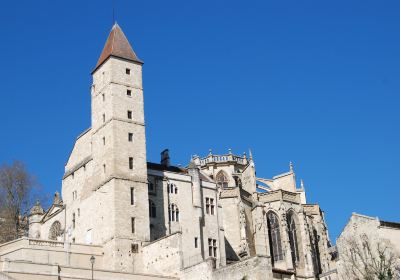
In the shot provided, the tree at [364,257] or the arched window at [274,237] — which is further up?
the arched window at [274,237]

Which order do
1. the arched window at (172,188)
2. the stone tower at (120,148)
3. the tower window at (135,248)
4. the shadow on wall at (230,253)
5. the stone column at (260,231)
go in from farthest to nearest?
1. the stone column at (260,231)
2. the shadow on wall at (230,253)
3. the arched window at (172,188)
4. the stone tower at (120,148)
5. the tower window at (135,248)

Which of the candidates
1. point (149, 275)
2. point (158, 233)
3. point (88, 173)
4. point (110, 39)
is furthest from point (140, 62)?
point (149, 275)

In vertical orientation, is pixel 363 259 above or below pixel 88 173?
below

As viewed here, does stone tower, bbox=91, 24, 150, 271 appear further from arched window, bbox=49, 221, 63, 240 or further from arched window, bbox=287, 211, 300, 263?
arched window, bbox=287, 211, 300, 263

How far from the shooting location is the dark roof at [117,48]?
60438mm

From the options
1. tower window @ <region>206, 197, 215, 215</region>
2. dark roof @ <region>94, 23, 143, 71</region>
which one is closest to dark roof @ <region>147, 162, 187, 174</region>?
tower window @ <region>206, 197, 215, 215</region>

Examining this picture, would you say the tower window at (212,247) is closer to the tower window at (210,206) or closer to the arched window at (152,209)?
the tower window at (210,206)

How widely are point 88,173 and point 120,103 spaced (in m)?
6.54

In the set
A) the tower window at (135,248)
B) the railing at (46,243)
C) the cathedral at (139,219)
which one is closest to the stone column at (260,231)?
the cathedral at (139,219)

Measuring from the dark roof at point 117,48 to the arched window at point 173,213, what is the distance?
1294cm

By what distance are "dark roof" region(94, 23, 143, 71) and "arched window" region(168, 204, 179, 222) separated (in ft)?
42.4

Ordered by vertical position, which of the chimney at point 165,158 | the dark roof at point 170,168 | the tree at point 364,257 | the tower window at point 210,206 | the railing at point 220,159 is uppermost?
the railing at point 220,159

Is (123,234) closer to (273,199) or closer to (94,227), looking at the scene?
(94,227)

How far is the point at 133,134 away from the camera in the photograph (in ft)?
191
